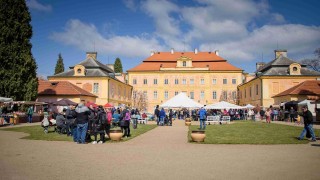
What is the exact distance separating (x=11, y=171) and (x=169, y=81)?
185ft

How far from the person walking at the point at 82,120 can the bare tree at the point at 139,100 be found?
49.5 m

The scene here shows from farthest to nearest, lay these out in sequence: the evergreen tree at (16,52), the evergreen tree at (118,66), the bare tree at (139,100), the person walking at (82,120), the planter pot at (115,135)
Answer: the evergreen tree at (118,66) < the bare tree at (139,100) < the evergreen tree at (16,52) < the planter pot at (115,135) < the person walking at (82,120)

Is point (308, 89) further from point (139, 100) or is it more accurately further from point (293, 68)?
point (139, 100)

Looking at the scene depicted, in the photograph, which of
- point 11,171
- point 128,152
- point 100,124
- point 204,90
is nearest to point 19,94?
point 100,124

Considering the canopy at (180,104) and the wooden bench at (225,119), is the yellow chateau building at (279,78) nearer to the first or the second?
the wooden bench at (225,119)

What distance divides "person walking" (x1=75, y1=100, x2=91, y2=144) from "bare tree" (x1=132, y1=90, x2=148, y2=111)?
49.5m

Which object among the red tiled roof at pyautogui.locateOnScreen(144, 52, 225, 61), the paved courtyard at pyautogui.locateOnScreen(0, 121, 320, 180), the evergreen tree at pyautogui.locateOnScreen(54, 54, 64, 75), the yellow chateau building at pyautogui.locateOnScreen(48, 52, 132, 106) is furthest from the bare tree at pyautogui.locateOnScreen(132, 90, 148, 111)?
the paved courtyard at pyautogui.locateOnScreen(0, 121, 320, 180)

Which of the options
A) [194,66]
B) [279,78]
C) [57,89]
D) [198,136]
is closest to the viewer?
[198,136]

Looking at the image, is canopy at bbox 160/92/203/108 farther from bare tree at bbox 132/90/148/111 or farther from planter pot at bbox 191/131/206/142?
bare tree at bbox 132/90/148/111

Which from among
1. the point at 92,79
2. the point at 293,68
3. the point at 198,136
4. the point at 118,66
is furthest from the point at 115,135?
the point at 118,66

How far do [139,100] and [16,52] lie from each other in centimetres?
3598

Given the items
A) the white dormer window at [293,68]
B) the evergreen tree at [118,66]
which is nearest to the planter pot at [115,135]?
the white dormer window at [293,68]

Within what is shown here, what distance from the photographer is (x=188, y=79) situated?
62750 millimetres

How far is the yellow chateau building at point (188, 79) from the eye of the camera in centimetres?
6188
